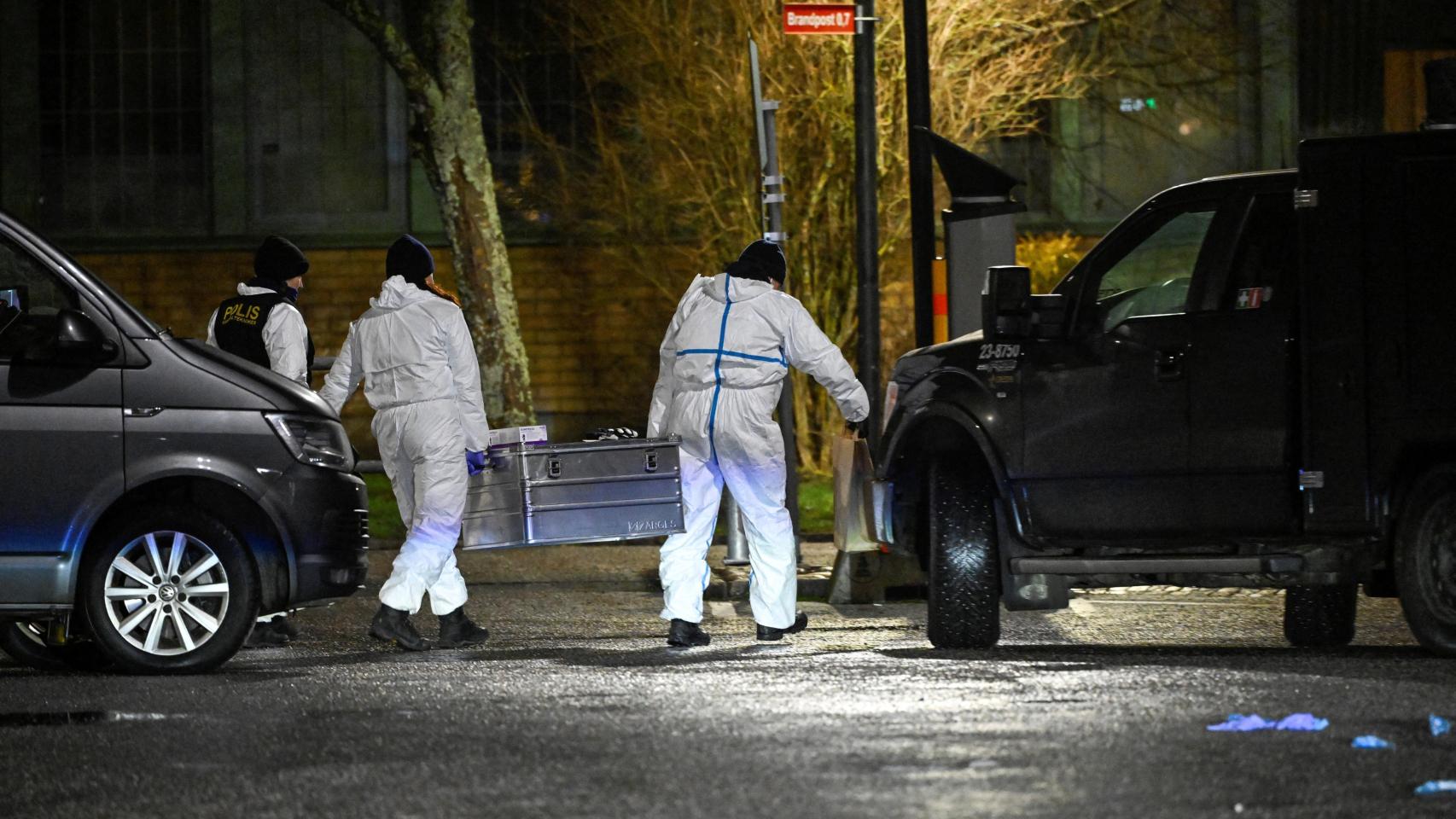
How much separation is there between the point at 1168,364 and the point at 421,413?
328cm

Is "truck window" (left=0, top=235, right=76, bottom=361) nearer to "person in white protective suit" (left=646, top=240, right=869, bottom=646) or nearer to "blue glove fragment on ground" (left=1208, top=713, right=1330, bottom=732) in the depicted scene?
"person in white protective suit" (left=646, top=240, right=869, bottom=646)

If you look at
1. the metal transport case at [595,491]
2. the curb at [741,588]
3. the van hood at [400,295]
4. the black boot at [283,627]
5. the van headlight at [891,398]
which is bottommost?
the curb at [741,588]

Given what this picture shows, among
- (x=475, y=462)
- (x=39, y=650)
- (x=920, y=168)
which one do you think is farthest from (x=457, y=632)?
(x=920, y=168)

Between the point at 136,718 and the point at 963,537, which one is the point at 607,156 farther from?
the point at 136,718

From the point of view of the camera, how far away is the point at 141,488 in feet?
30.2

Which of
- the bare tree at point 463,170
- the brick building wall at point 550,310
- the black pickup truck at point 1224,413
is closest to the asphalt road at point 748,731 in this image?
the black pickup truck at point 1224,413

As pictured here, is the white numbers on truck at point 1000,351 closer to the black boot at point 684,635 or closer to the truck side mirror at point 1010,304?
the truck side mirror at point 1010,304

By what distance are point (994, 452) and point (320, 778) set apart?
382 centimetres

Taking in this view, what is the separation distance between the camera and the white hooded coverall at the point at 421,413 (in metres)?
9.97

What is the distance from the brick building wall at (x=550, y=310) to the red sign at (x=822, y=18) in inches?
424

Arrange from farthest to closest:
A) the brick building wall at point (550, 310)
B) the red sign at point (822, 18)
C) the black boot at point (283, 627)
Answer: the brick building wall at point (550, 310) → the red sign at point (822, 18) → the black boot at point (283, 627)

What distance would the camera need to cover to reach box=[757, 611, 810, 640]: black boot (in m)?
10.1

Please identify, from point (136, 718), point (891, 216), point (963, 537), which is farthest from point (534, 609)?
point (891, 216)

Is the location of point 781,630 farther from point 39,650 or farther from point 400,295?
point 39,650
